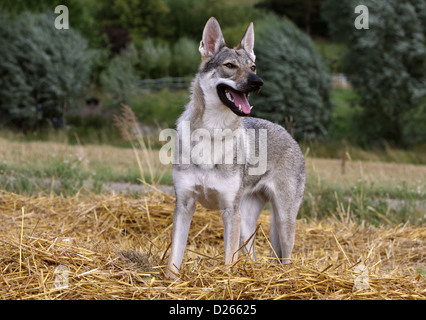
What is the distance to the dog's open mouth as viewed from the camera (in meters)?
4.07

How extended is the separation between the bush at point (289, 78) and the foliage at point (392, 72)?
7.94 ft

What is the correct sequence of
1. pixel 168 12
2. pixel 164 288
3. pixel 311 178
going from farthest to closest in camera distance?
pixel 168 12, pixel 311 178, pixel 164 288

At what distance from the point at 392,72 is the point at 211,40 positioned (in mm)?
20370

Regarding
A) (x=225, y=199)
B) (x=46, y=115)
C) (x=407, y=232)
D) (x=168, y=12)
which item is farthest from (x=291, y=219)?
(x=168, y=12)

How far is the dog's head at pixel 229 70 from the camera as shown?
407 cm

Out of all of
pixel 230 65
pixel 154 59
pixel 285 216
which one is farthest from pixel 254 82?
pixel 154 59

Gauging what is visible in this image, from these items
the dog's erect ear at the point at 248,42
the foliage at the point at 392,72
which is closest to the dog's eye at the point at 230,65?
the dog's erect ear at the point at 248,42

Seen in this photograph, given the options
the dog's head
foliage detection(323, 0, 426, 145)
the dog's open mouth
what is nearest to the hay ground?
the dog's open mouth

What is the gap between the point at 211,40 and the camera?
4.52 meters

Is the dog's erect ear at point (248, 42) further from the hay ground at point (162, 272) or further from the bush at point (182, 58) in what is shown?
the bush at point (182, 58)

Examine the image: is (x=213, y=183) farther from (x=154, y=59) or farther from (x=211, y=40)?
(x=154, y=59)
